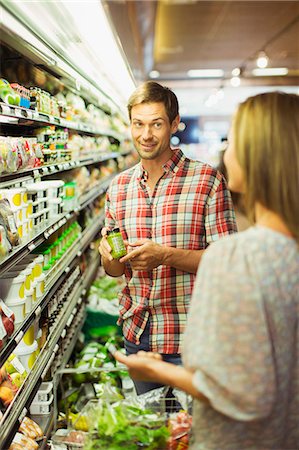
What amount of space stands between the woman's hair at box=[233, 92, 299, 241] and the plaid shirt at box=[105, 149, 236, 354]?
120 cm

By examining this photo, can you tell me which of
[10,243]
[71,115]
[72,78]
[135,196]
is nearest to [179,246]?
[135,196]

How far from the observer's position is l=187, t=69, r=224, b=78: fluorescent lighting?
52.8 feet

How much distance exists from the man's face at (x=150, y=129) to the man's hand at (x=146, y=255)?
432mm

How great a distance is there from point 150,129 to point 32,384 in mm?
1395

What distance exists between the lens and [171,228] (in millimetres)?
2732

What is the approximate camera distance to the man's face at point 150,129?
9.11 ft

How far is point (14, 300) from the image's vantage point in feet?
9.52

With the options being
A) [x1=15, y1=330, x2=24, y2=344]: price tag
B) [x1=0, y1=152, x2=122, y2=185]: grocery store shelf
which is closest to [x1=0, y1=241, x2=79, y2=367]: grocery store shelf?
[x1=15, y1=330, x2=24, y2=344]: price tag

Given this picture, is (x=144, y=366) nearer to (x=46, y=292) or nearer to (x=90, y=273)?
(x=46, y=292)

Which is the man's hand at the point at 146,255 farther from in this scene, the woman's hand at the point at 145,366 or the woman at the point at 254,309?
the woman at the point at 254,309

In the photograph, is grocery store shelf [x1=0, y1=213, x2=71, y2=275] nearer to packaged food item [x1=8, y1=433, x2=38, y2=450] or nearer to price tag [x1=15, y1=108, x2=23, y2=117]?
price tag [x1=15, y1=108, x2=23, y2=117]

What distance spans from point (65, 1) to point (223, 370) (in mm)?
1909

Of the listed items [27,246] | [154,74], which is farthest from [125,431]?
[154,74]

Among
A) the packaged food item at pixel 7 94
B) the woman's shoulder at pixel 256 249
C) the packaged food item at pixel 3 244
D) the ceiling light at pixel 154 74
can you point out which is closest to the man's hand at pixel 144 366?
the woman's shoulder at pixel 256 249
